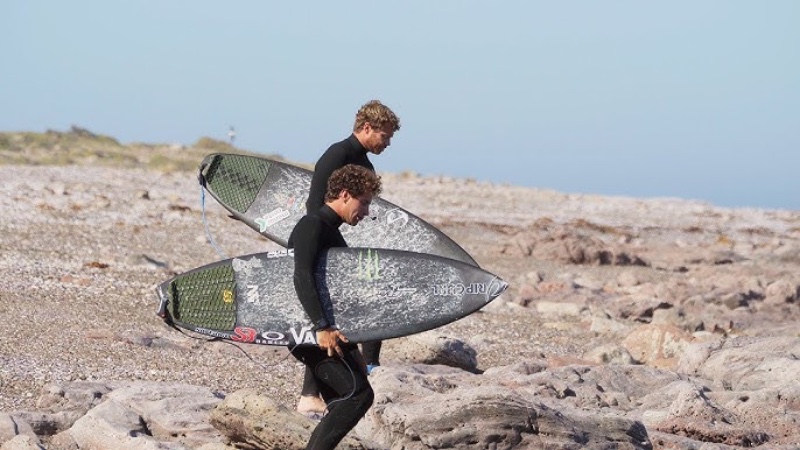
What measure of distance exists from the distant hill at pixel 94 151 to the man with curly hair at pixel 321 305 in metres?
31.0

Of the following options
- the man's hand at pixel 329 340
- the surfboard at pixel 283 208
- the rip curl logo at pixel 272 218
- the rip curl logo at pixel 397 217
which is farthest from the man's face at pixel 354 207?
the rip curl logo at pixel 272 218

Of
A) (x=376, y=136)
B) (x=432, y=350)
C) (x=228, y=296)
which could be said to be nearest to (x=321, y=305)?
(x=228, y=296)

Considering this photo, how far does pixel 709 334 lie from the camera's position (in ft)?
50.3

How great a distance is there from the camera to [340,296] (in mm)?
7105

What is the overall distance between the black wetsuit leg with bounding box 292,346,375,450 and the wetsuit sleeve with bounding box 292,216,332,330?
0.73ft

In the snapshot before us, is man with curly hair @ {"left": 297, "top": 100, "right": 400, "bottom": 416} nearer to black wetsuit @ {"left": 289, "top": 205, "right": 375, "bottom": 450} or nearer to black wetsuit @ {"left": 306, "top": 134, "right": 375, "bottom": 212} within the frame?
black wetsuit @ {"left": 306, "top": 134, "right": 375, "bottom": 212}

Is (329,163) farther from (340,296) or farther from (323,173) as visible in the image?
(340,296)

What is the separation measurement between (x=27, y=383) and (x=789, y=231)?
92.6 feet

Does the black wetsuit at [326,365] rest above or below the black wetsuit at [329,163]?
below

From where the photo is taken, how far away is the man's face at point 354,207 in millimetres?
6762

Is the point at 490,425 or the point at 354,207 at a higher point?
the point at 354,207

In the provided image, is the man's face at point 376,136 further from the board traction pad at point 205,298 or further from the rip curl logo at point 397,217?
the rip curl logo at point 397,217

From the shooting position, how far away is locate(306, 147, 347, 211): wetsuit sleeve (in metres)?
8.41

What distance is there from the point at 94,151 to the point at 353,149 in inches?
1432
